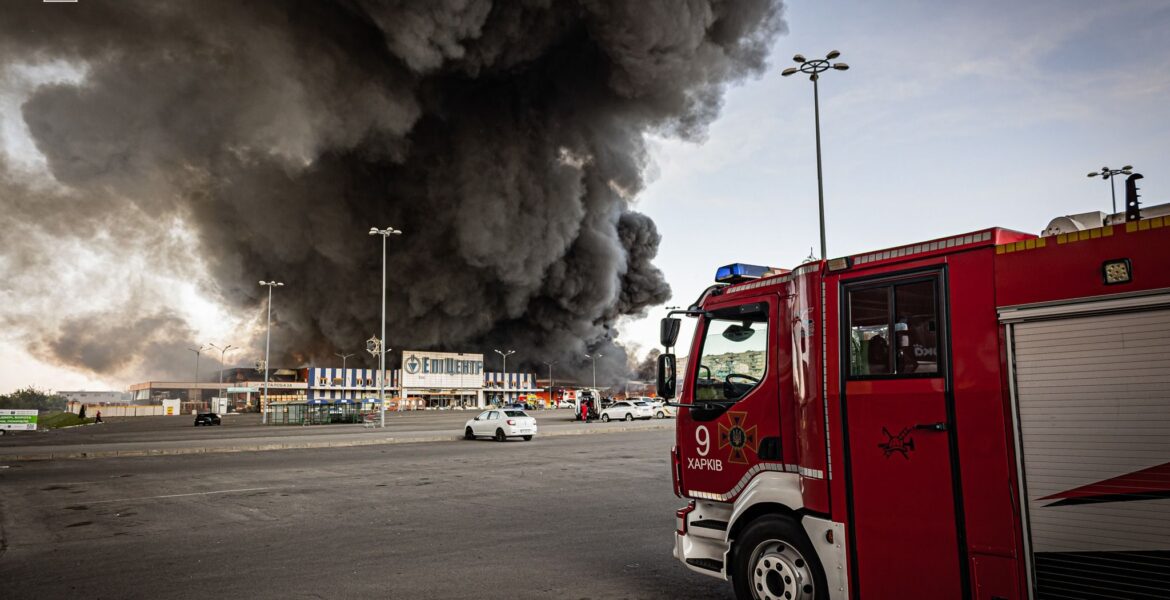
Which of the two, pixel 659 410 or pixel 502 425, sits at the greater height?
pixel 502 425

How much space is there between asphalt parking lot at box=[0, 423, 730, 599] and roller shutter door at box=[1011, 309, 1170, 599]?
269 cm

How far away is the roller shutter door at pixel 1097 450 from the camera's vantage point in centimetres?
306

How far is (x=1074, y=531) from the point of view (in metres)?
3.27

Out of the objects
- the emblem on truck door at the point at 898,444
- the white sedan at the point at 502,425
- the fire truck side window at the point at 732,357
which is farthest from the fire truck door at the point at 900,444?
the white sedan at the point at 502,425

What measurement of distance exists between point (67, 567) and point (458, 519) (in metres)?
3.98

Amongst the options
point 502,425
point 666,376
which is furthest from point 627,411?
point 666,376

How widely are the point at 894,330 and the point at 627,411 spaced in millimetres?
37666

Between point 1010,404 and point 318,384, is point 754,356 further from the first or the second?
point 318,384

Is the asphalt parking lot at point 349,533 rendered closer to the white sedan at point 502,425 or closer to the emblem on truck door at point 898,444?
the emblem on truck door at point 898,444

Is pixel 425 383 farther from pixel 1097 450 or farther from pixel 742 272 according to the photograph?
pixel 1097 450

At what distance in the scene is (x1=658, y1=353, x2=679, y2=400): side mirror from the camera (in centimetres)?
528

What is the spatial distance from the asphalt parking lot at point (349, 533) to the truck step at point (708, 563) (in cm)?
48

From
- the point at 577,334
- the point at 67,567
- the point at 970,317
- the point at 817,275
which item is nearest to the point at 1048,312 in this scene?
the point at 970,317

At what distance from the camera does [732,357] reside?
5086 mm
